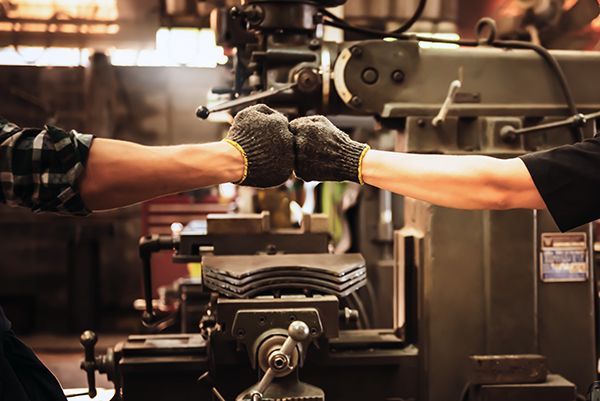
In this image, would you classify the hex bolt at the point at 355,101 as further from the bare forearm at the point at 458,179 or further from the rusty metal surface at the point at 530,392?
the rusty metal surface at the point at 530,392

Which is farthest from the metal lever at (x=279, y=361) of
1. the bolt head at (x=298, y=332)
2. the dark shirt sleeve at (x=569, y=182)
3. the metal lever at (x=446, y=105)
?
the metal lever at (x=446, y=105)

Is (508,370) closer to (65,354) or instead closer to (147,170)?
(147,170)

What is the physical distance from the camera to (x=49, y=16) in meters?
6.29

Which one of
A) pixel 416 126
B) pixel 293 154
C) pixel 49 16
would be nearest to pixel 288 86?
pixel 416 126

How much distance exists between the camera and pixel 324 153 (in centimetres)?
150

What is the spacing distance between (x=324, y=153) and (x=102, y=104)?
5595 millimetres

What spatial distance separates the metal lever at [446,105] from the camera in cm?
204

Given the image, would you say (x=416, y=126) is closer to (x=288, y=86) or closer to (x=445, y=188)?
(x=288, y=86)

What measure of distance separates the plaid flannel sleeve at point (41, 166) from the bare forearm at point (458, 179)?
58 centimetres

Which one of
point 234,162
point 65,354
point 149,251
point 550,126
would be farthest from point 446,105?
point 65,354

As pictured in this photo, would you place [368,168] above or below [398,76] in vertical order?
below

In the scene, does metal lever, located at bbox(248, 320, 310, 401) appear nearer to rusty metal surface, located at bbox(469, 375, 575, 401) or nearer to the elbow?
the elbow

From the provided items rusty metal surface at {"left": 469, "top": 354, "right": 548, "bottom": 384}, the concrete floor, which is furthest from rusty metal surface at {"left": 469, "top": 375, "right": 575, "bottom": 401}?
the concrete floor

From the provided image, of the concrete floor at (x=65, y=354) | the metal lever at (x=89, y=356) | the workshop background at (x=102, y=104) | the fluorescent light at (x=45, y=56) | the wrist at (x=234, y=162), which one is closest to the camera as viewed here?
the wrist at (x=234, y=162)
